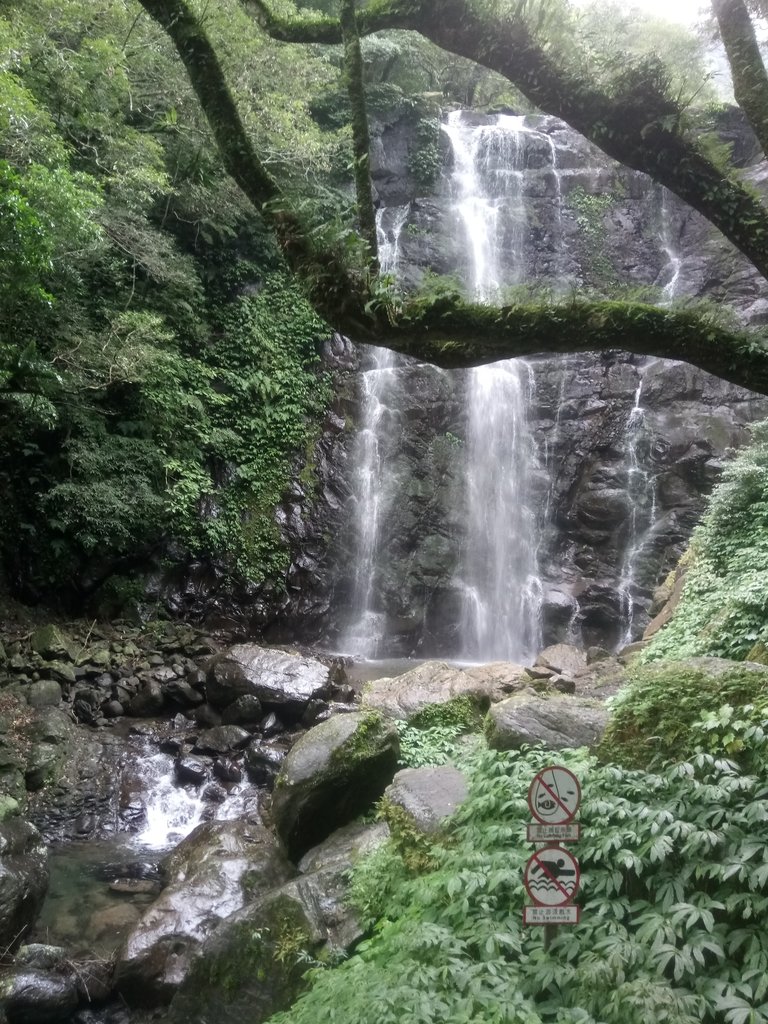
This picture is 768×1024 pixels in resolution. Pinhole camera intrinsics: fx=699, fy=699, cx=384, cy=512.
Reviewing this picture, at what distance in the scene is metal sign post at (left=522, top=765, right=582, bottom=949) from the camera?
291 cm

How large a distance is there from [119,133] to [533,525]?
1075 cm

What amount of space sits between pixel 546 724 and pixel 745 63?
427 centimetres

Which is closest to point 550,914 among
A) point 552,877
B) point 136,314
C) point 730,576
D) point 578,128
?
point 552,877

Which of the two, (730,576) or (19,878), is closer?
(19,878)

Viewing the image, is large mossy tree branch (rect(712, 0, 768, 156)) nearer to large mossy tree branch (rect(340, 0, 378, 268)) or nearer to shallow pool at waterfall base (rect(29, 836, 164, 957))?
large mossy tree branch (rect(340, 0, 378, 268))

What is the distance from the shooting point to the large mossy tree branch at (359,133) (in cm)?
349

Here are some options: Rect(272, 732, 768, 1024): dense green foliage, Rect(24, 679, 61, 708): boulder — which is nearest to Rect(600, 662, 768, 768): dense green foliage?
Rect(272, 732, 768, 1024): dense green foliage

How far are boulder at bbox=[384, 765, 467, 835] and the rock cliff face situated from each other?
788 cm

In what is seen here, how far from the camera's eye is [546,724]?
17.2ft

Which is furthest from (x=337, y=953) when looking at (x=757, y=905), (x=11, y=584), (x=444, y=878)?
(x=11, y=584)

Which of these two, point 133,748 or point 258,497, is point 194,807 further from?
point 258,497

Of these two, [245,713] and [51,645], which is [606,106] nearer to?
[245,713]

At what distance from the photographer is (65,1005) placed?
4.95 metres

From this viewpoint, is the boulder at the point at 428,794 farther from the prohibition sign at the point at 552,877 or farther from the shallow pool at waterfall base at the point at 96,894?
the shallow pool at waterfall base at the point at 96,894
